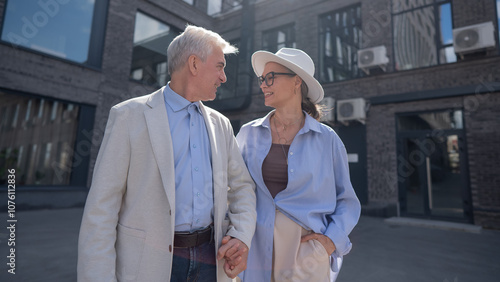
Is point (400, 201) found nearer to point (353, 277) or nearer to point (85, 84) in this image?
point (353, 277)

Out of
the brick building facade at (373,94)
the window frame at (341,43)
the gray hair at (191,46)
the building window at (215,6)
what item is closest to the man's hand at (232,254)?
the gray hair at (191,46)

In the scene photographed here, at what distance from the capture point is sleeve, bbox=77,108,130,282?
1.24 m

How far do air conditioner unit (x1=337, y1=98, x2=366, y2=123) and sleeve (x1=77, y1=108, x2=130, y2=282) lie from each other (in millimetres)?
9313

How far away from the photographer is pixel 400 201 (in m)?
9.11

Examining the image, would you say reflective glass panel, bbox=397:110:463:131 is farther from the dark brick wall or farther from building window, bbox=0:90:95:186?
building window, bbox=0:90:95:186

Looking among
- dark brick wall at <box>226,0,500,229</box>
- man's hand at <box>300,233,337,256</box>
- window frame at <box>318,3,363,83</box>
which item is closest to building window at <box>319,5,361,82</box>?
window frame at <box>318,3,363,83</box>

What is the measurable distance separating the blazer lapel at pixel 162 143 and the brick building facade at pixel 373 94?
9323 mm

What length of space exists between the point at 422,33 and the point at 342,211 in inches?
411

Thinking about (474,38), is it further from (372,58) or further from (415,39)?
(372,58)

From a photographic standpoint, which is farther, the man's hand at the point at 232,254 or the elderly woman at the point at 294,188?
the elderly woman at the point at 294,188

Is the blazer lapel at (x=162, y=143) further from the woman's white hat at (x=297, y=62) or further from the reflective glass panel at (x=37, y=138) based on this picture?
the reflective glass panel at (x=37, y=138)

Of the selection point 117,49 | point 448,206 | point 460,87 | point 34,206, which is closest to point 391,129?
point 460,87

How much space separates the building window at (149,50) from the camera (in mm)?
12125

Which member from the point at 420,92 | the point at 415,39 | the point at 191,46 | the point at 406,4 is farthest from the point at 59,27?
the point at 415,39
